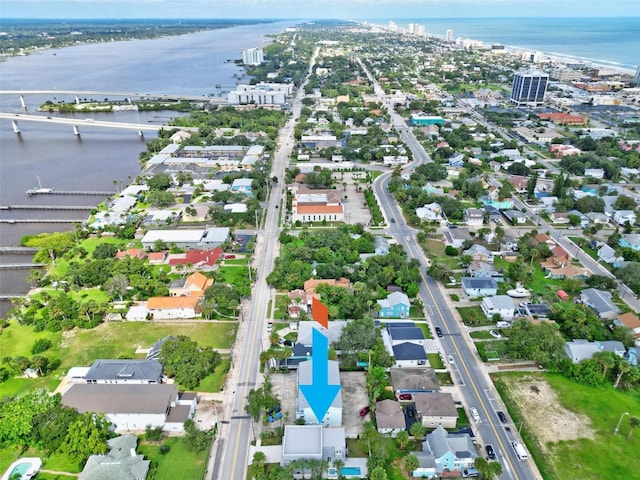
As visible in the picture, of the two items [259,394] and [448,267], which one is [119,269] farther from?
[448,267]

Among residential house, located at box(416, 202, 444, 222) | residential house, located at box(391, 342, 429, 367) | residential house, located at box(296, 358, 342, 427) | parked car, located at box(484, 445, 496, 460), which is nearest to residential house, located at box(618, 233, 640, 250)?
residential house, located at box(416, 202, 444, 222)

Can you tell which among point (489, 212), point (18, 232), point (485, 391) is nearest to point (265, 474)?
point (485, 391)

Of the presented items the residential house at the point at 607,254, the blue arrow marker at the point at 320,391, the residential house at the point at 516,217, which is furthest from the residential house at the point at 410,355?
the residential house at the point at 516,217

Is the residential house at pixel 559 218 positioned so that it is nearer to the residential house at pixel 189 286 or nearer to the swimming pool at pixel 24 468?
the residential house at pixel 189 286

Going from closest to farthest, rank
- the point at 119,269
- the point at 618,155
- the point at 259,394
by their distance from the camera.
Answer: the point at 259,394 → the point at 119,269 → the point at 618,155

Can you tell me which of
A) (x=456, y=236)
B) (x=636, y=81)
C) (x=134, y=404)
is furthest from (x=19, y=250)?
(x=636, y=81)

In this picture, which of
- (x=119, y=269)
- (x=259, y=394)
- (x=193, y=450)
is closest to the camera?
(x=193, y=450)
